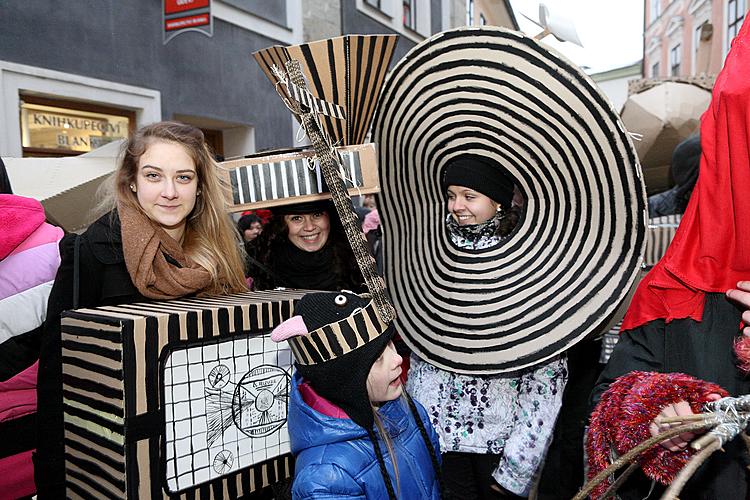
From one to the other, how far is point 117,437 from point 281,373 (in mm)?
434

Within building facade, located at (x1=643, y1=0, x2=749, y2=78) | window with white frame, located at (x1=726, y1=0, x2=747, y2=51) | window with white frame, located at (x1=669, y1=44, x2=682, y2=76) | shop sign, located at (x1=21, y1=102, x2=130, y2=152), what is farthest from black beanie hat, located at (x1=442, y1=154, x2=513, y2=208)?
window with white frame, located at (x1=669, y1=44, x2=682, y2=76)

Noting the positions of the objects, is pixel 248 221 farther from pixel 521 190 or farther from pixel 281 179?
pixel 521 190

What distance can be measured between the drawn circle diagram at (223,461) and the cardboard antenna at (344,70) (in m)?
1.00

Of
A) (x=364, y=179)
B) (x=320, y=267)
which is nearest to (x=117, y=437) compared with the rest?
(x=364, y=179)

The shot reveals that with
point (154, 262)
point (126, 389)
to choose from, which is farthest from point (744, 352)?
point (154, 262)

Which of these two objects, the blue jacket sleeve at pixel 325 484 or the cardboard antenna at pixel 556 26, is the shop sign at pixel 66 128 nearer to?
the cardboard antenna at pixel 556 26

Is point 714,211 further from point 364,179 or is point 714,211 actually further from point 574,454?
point 574,454

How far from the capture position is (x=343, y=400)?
1334mm

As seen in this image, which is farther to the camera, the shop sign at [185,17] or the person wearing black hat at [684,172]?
the shop sign at [185,17]

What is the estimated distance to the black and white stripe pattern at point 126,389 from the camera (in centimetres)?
125

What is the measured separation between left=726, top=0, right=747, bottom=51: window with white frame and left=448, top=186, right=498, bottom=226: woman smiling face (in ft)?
35.6

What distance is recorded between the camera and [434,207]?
2.06 metres

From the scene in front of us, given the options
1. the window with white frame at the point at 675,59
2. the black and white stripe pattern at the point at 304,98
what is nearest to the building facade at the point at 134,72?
the black and white stripe pattern at the point at 304,98

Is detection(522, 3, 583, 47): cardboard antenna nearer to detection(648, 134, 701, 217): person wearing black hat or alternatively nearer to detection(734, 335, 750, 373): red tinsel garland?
detection(734, 335, 750, 373): red tinsel garland
